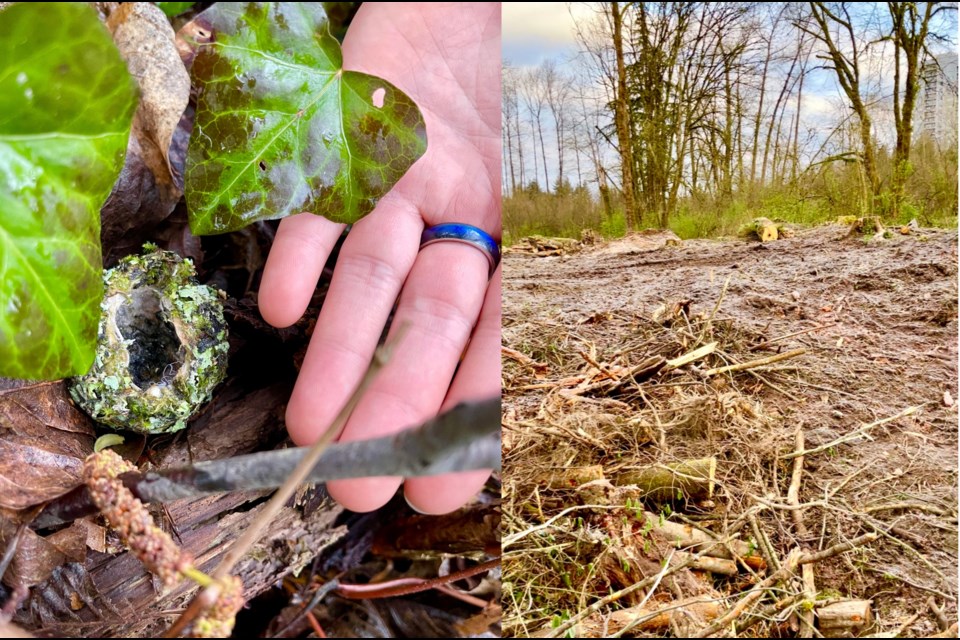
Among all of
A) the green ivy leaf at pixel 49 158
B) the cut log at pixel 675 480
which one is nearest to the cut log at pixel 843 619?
the cut log at pixel 675 480

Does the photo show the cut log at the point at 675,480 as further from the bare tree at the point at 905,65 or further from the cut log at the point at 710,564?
the bare tree at the point at 905,65

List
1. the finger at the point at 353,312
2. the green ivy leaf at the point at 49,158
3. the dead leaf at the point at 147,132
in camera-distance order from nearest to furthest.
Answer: the green ivy leaf at the point at 49,158
the finger at the point at 353,312
the dead leaf at the point at 147,132

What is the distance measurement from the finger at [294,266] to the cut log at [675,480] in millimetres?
371

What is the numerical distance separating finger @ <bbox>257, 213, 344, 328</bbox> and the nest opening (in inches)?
3.9

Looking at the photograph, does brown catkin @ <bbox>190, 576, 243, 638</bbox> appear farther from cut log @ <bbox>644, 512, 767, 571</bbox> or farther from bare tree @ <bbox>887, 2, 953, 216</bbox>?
bare tree @ <bbox>887, 2, 953, 216</bbox>

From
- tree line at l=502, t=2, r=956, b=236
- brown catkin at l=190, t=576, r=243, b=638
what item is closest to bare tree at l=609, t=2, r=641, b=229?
tree line at l=502, t=2, r=956, b=236

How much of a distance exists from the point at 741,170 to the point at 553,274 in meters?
0.20

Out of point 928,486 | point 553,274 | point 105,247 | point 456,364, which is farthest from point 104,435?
point 928,486

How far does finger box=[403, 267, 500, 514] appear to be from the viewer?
611 millimetres

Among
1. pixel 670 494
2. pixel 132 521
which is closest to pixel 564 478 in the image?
pixel 670 494

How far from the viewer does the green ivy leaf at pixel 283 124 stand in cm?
67

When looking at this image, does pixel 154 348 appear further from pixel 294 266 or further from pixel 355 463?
pixel 355 463

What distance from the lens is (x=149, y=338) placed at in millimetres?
719

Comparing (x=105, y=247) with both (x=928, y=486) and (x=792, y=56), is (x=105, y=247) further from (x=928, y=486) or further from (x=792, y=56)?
(x=928, y=486)
